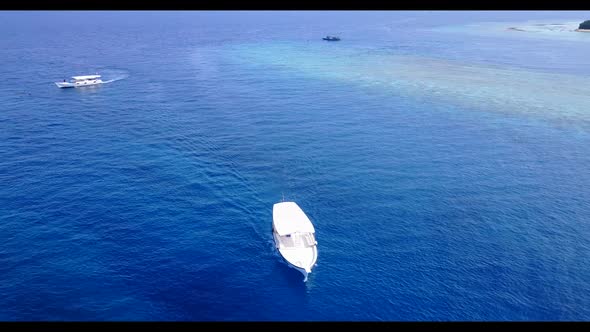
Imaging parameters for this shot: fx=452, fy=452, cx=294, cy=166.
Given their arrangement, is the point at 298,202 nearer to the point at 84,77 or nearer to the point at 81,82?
the point at 81,82

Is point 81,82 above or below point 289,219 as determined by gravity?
above

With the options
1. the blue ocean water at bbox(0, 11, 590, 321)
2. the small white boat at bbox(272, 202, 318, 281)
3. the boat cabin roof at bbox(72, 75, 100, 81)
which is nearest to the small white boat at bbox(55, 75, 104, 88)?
the boat cabin roof at bbox(72, 75, 100, 81)

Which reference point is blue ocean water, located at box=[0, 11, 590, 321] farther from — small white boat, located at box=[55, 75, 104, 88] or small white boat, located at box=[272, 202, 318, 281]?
small white boat, located at box=[55, 75, 104, 88]

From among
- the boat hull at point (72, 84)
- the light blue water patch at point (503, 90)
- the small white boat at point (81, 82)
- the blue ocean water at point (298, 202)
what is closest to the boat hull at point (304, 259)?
the blue ocean water at point (298, 202)

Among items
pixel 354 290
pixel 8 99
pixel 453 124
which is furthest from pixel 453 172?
pixel 8 99

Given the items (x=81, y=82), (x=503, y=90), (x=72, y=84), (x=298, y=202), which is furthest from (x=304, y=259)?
(x=81, y=82)

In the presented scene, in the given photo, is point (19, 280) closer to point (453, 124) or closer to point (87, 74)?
point (453, 124)

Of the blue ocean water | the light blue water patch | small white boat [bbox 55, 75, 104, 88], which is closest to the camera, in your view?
the blue ocean water

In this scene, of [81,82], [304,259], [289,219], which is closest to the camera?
[304,259]
